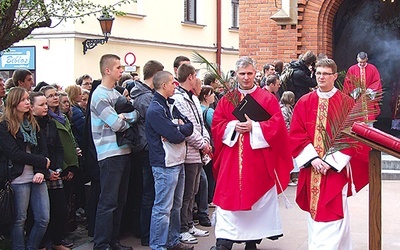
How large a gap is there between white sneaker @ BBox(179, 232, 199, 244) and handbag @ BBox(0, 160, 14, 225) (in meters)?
1.97

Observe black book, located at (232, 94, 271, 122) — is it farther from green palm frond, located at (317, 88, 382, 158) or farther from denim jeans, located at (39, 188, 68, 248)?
denim jeans, located at (39, 188, 68, 248)

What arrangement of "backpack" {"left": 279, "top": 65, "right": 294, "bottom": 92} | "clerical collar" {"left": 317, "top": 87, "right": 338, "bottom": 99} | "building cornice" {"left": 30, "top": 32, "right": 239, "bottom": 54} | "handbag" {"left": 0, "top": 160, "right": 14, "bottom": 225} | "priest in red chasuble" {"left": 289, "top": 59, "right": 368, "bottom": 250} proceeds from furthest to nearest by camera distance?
"building cornice" {"left": 30, "top": 32, "right": 239, "bottom": 54} → "backpack" {"left": 279, "top": 65, "right": 294, "bottom": 92} → "clerical collar" {"left": 317, "top": 87, "right": 338, "bottom": 99} → "handbag" {"left": 0, "top": 160, "right": 14, "bottom": 225} → "priest in red chasuble" {"left": 289, "top": 59, "right": 368, "bottom": 250}

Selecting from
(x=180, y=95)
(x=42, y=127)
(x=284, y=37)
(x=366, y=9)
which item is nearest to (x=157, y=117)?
(x=180, y=95)

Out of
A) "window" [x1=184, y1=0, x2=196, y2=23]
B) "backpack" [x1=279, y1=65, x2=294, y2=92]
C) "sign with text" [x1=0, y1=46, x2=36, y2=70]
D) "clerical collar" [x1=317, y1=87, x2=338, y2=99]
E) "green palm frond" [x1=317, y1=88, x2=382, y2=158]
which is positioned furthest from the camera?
"window" [x1=184, y1=0, x2=196, y2=23]

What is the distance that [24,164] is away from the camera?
6.34 metres

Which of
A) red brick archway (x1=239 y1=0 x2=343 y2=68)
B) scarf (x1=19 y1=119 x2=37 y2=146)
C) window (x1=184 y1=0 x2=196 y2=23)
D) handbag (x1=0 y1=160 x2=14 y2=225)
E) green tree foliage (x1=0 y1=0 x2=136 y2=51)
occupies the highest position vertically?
window (x1=184 y1=0 x2=196 y2=23)

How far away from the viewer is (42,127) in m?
6.70

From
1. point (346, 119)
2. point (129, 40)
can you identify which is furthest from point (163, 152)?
point (129, 40)

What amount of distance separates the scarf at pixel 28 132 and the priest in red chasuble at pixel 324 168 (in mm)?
2443

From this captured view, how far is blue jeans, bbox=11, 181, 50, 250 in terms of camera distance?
20.8 feet

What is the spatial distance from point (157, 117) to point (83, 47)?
14.9 metres

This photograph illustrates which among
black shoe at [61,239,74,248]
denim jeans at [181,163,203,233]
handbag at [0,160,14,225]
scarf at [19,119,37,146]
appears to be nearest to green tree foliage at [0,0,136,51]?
scarf at [19,119,37,146]

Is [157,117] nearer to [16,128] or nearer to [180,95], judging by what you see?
[180,95]

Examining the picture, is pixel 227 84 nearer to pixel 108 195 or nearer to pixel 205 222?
pixel 108 195
